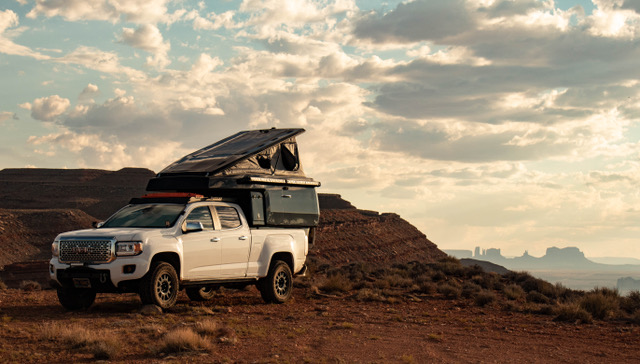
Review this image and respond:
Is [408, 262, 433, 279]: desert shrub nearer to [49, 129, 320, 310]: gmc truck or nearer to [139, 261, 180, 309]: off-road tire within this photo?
[49, 129, 320, 310]: gmc truck

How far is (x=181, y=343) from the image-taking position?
921cm

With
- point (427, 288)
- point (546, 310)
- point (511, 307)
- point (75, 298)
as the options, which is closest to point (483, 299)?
point (511, 307)

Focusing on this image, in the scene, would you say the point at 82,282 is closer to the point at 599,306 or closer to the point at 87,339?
the point at 87,339

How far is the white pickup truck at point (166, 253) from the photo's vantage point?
1214 centimetres

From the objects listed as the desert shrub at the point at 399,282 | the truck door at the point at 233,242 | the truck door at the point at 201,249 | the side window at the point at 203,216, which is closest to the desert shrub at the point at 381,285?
the desert shrub at the point at 399,282

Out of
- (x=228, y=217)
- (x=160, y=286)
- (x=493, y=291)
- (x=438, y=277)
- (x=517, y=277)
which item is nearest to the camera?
(x=160, y=286)

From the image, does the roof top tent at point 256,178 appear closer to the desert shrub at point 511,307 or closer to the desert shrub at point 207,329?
the desert shrub at point 207,329

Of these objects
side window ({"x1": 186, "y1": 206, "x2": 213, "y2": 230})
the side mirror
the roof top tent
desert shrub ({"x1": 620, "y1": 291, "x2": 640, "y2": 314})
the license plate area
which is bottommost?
desert shrub ({"x1": 620, "y1": 291, "x2": 640, "y2": 314})

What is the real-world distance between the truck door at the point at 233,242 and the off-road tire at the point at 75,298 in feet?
8.15

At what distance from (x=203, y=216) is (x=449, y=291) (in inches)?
323

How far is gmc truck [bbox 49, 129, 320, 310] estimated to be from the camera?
40.1ft

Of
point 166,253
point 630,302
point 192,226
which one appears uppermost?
point 192,226

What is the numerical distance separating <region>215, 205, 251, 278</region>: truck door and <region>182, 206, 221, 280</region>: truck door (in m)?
0.17

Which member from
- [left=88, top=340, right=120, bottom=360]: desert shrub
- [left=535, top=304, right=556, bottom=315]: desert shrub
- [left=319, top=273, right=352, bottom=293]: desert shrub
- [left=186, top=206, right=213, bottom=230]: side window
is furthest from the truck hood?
[left=535, top=304, right=556, bottom=315]: desert shrub
